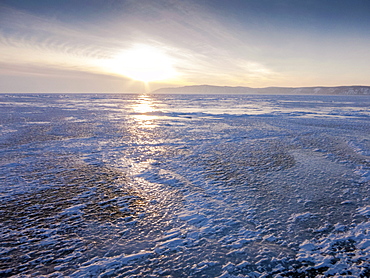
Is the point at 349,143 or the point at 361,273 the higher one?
the point at 349,143

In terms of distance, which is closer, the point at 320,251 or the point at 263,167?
the point at 320,251

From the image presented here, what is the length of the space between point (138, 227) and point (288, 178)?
4.80m

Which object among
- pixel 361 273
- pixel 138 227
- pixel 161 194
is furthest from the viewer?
pixel 161 194

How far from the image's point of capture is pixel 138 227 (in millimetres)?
4395

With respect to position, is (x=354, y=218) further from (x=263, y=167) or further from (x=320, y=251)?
(x=263, y=167)

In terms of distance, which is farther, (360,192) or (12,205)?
(360,192)

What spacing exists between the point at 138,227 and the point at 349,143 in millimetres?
11427

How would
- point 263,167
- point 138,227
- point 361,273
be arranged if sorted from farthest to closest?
point 263,167 → point 138,227 → point 361,273

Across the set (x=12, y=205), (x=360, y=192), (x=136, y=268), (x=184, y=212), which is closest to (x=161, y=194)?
(x=184, y=212)

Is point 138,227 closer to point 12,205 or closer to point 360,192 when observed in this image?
point 12,205

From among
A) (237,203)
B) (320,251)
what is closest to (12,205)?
(237,203)

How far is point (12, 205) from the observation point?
5102 millimetres

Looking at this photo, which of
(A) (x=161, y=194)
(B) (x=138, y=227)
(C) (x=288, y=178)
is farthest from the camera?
(C) (x=288, y=178)

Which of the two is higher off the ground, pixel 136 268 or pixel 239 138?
pixel 239 138
